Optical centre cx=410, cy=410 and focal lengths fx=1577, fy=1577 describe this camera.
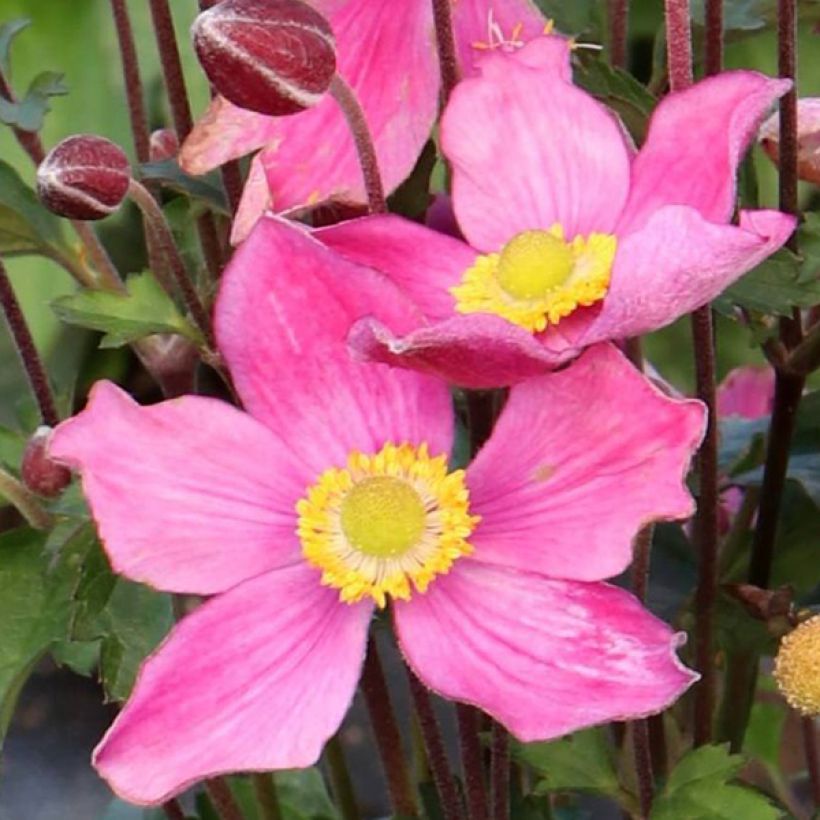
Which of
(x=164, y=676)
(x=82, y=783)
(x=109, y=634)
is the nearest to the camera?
(x=164, y=676)

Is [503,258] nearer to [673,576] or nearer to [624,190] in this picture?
[624,190]

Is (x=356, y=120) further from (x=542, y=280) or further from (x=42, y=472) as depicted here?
(x=42, y=472)

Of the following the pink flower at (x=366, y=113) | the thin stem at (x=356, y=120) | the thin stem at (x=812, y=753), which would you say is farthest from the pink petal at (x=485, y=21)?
the thin stem at (x=812, y=753)

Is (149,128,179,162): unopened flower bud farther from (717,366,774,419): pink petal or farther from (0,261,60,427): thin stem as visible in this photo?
(717,366,774,419): pink petal

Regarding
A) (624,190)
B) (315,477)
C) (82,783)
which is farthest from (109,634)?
(82,783)

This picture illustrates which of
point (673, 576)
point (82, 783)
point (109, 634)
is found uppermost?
point (109, 634)

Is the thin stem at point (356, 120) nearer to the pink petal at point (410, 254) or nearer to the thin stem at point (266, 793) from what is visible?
the pink petal at point (410, 254)
